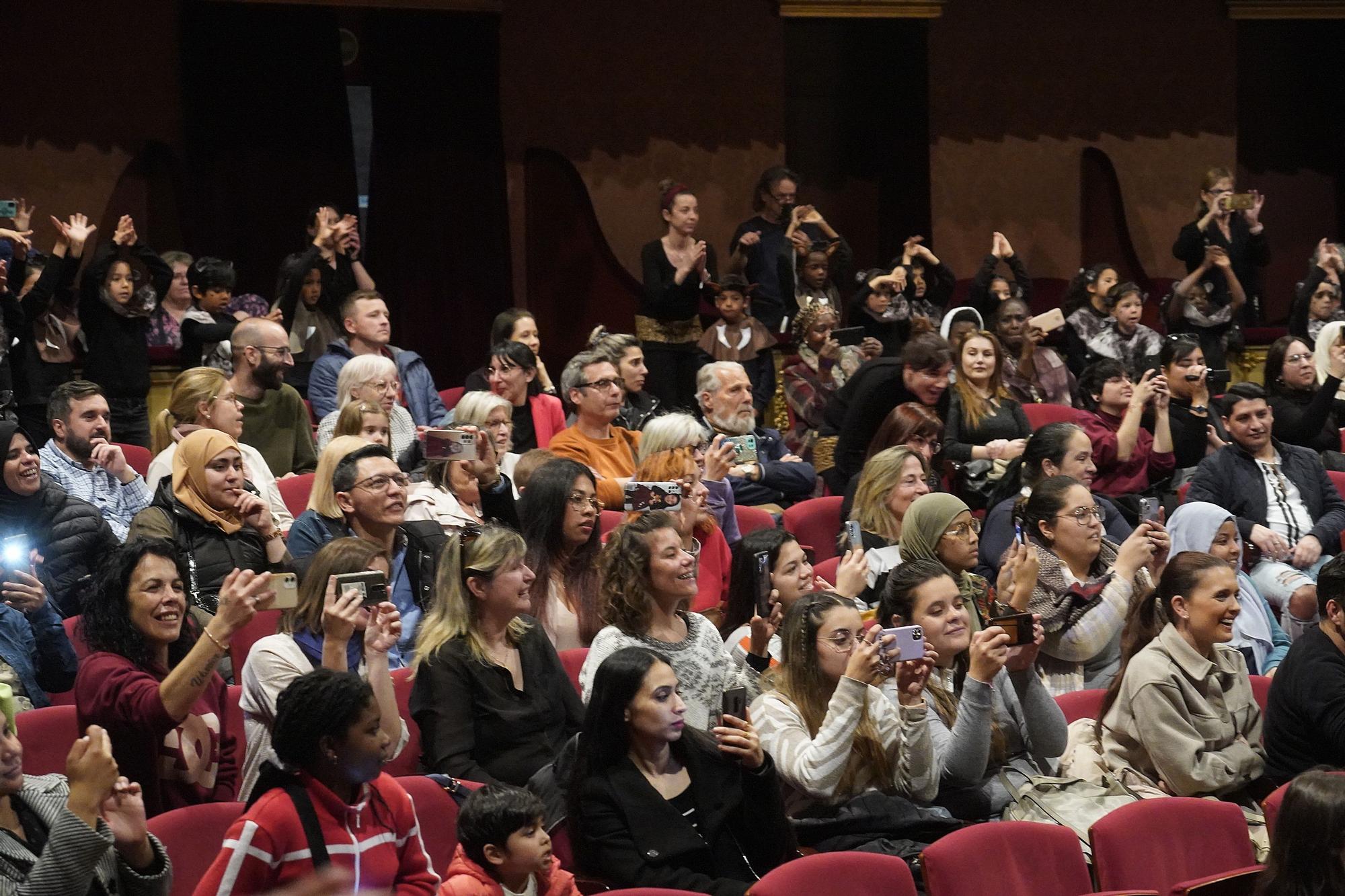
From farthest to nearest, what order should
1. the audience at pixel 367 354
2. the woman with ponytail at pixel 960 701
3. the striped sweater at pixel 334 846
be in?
the audience at pixel 367 354 → the woman with ponytail at pixel 960 701 → the striped sweater at pixel 334 846

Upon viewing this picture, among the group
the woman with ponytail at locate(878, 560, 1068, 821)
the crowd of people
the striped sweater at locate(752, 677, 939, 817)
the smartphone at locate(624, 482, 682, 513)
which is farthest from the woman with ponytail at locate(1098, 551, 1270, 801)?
the smartphone at locate(624, 482, 682, 513)

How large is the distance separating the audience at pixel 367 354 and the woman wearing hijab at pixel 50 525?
155 cm

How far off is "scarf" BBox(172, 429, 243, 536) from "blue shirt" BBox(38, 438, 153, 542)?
0.52 meters

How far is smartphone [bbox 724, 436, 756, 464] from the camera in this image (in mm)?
5273

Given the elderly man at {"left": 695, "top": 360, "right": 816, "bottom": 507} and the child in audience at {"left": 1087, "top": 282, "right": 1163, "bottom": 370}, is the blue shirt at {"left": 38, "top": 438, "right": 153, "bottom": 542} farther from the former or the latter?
the child in audience at {"left": 1087, "top": 282, "right": 1163, "bottom": 370}

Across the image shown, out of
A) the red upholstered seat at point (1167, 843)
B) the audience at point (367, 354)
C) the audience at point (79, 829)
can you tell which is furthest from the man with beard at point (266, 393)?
the red upholstered seat at point (1167, 843)

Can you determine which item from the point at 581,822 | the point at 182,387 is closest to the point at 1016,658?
the point at 581,822

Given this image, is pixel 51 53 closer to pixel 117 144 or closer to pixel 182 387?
pixel 117 144

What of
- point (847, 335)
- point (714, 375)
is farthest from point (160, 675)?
point (847, 335)

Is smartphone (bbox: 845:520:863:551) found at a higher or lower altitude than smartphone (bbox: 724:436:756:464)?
lower

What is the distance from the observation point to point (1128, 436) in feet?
18.0

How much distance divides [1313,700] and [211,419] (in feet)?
9.46

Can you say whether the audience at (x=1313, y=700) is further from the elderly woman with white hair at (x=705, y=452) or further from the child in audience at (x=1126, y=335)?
the child in audience at (x=1126, y=335)

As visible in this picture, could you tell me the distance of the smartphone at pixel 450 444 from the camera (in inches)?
173
